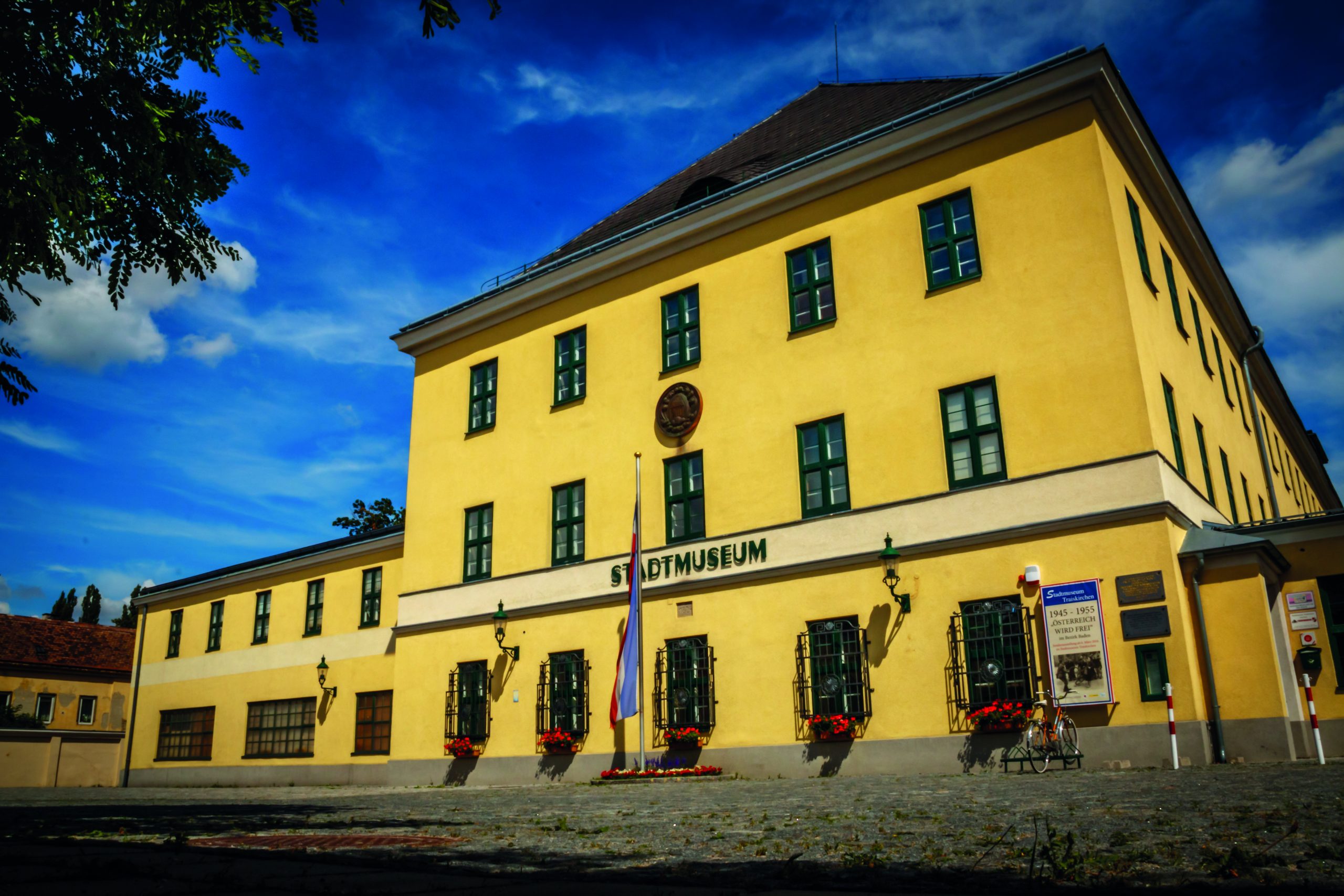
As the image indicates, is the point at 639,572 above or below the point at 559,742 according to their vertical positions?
above

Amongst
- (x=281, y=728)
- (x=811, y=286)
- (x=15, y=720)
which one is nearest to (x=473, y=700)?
(x=281, y=728)

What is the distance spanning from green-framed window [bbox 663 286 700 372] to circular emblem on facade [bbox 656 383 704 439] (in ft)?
1.98

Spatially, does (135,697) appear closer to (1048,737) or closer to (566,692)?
(566,692)

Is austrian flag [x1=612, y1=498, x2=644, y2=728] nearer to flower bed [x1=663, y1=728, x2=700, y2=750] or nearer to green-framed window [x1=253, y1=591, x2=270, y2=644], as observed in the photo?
flower bed [x1=663, y1=728, x2=700, y2=750]

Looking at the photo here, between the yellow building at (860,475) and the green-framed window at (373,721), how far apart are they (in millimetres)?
91

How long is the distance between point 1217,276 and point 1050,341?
10321 mm

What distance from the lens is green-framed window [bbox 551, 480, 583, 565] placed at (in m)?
22.7

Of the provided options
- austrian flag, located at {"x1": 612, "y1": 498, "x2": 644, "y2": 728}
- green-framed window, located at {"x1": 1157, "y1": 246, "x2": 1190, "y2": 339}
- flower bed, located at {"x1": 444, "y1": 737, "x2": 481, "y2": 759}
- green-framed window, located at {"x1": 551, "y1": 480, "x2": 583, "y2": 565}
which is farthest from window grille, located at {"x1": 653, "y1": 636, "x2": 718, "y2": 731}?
green-framed window, located at {"x1": 1157, "y1": 246, "x2": 1190, "y2": 339}

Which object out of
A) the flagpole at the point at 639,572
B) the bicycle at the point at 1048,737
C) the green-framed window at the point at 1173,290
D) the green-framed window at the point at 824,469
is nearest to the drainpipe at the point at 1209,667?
the bicycle at the point at 1048,737

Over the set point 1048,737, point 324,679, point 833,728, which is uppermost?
point 324,679

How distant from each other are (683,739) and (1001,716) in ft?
20.7

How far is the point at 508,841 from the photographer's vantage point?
646cm

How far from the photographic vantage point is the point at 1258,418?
92.1 feet

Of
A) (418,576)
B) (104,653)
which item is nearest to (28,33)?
(418,576)
